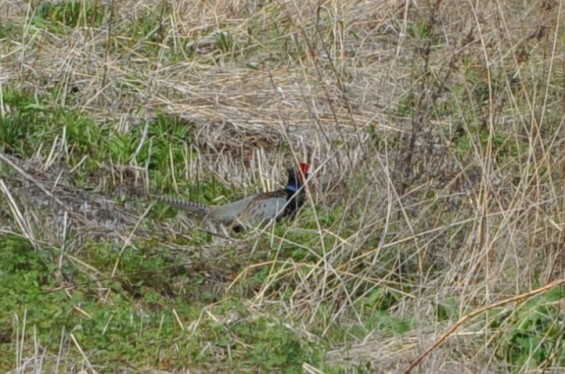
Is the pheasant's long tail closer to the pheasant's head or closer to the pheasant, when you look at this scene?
the pheasant

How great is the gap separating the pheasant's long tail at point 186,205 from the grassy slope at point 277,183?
0.19 ft

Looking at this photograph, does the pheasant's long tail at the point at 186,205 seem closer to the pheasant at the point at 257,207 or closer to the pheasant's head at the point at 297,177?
the pheasant at the point at 257,207

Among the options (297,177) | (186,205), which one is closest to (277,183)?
(297,177)

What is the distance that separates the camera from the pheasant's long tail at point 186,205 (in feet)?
21.8

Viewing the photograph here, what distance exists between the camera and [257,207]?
6707mm

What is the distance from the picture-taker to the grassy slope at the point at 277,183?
512 centimetres

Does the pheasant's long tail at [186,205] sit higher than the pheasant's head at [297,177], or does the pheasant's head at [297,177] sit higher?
the pheasant's head at [297,177]

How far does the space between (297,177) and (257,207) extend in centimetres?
23

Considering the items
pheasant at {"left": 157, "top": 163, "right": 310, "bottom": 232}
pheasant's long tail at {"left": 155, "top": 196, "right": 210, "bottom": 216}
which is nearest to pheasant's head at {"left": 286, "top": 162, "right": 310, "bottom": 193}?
pheasant at {"left": 157, "top": 163, "right": 310, "bottom": 232}

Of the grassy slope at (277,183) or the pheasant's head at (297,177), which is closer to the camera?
the grassy slope at (277,183)

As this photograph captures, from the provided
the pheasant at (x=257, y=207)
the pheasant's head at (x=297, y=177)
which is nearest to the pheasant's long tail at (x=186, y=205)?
the pheasant at (x=257, y=207)

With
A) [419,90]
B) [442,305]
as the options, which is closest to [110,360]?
[442,305]

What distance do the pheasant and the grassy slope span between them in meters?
0.08

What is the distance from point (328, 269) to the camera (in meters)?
5.59
